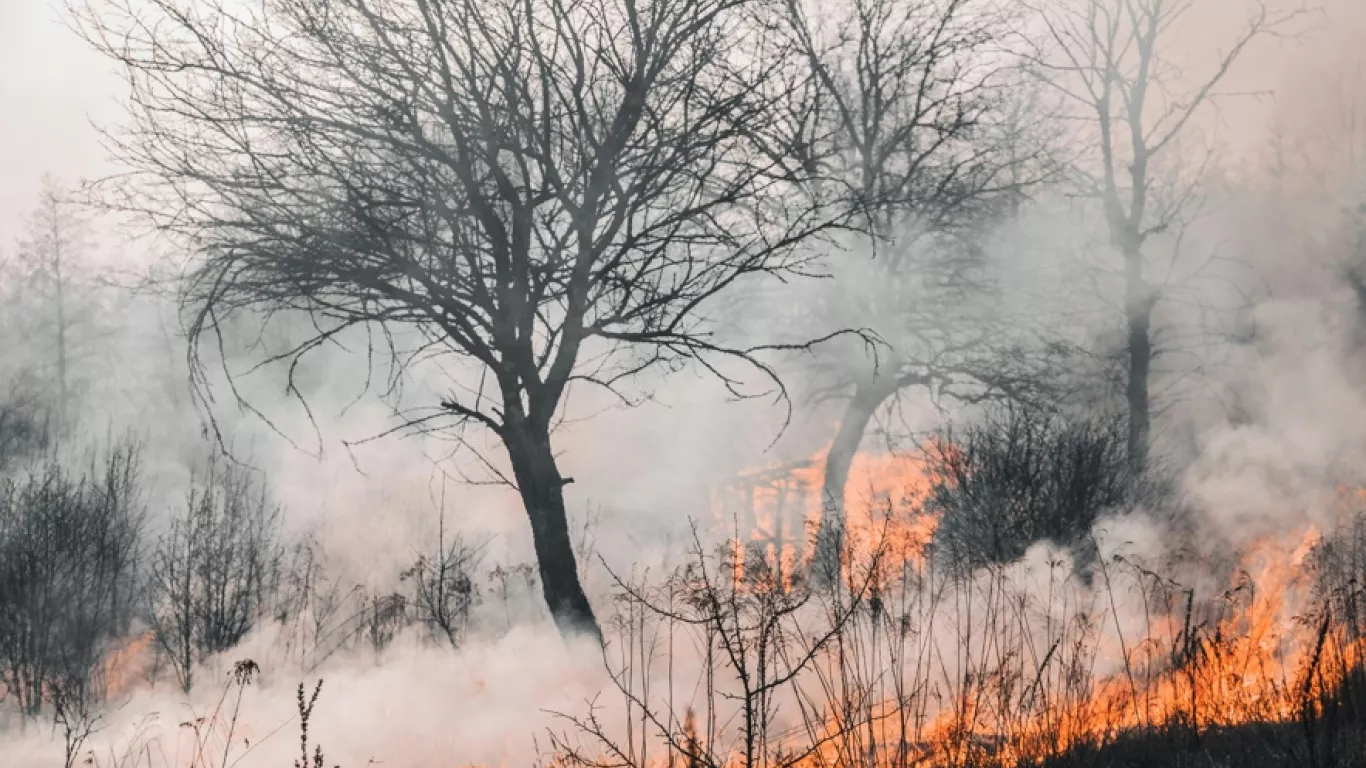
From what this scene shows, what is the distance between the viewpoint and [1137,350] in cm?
1327

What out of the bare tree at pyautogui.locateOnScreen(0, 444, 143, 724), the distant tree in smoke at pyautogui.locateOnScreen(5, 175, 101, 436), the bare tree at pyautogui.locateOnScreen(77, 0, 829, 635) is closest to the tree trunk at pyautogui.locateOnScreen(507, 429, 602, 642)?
the bare tree at pyautogui.locateOnScreen(77, 0, 829, 635)

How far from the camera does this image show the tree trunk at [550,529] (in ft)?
19.2

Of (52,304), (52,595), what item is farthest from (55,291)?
(52,595)

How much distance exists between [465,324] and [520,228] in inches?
27.2

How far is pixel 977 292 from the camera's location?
40.3 feet

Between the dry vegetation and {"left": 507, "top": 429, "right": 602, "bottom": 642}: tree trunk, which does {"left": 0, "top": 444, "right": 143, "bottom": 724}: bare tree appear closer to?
the dry vegetation

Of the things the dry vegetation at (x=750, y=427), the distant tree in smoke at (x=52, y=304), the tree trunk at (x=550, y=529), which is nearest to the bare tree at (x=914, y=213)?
the dry vegetation at (x=750, y=427)

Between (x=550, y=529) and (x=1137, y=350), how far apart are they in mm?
10598

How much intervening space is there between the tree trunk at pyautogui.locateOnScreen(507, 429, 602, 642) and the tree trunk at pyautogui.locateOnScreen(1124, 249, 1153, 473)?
859 centimetres

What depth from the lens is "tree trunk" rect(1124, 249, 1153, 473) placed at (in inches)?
493

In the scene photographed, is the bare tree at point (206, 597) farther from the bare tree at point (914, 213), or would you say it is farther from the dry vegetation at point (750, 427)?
the bare tree at point (914, 213)

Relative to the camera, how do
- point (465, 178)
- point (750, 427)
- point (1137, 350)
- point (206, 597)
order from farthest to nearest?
point (750, 427), point (1137, 350), point (206, 597), point (465, 178)

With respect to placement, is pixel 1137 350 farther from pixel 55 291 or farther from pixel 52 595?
pixel 55 291

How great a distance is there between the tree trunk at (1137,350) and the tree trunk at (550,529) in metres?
8.59
